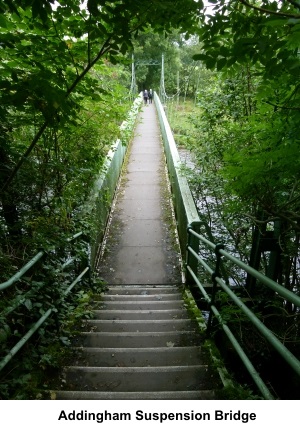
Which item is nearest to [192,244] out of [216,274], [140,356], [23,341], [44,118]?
[216,274]

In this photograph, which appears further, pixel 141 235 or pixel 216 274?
pixel 141 235

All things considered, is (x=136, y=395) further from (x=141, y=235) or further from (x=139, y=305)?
(x=141, y=235)

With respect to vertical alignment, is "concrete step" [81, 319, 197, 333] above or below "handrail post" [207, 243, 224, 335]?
below

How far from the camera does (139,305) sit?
404 centimetres

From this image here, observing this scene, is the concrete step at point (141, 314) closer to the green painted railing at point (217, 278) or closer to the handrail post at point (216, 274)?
the green painted railing at point (217, 278)

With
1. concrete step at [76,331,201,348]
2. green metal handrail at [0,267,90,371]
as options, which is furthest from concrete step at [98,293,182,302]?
green metal handrail at [0,267,90,371]

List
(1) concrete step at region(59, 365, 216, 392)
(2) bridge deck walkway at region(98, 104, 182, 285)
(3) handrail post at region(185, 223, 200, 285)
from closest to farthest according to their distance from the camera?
(1) concrete step at region(59, 365, 216, 392) < (3) handrail post at region(185, 223, 200, 285) < (2) bridge deck walkway at region(98, 104, 182, 285)

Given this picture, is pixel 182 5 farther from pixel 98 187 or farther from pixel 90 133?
pixel 98 187

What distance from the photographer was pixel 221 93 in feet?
16.6

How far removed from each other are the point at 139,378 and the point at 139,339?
2.16 feet

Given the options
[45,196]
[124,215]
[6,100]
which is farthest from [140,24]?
[124,215]

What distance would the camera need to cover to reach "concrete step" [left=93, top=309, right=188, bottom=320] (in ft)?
12.0

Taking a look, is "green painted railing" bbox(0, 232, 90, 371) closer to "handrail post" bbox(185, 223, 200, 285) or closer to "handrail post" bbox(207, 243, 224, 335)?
"handrail post" bbox(207, 243, 224, 335)

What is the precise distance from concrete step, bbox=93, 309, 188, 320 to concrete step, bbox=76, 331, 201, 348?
0.51 meters
